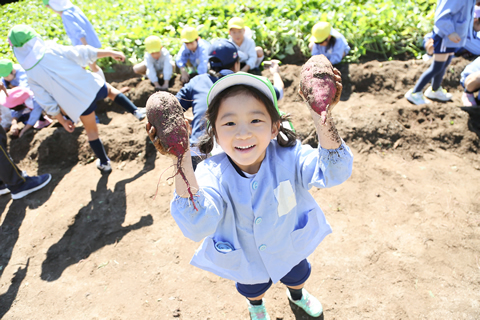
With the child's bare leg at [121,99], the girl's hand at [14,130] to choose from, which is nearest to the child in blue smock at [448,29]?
the child's bare leg at [121,99]

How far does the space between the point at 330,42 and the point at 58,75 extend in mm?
3856

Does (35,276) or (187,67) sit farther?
(187,67)

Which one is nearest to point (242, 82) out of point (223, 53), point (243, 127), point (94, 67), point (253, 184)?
point (243, 127)

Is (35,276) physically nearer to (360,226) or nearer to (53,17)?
(360,226)

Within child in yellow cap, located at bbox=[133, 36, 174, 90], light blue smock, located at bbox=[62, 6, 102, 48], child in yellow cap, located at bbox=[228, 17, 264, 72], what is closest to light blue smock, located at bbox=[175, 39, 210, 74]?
child in yellow cap, located at bbox=[133, 36, 174, 90]

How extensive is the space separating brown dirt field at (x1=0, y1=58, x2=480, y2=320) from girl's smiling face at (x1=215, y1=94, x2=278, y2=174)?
5.25ft

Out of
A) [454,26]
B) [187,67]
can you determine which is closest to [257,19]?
[187,67]

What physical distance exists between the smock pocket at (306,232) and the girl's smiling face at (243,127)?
1.74 ft

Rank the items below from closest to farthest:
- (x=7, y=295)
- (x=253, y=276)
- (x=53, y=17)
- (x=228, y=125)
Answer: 1. (x=228, y=125)
2. (x=253, y=276)
3. (x=7, y=295)
4. (x=53, y=17)

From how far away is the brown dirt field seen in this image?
247 centimetres

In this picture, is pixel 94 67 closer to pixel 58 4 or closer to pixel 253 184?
pixel 58 4

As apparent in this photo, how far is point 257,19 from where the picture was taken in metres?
6.00

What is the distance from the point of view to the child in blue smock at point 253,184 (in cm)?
130

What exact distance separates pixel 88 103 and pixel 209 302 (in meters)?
2.59
